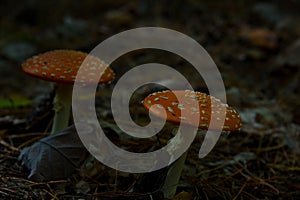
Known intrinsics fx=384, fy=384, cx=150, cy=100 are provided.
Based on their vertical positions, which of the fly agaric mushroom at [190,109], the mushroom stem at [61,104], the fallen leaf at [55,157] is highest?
the fly agaric mushroom at [190,109]

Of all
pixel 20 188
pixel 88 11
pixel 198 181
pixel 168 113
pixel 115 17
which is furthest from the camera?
pixel 88 11

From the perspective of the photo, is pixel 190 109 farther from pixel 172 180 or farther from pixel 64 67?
pixel 64 67

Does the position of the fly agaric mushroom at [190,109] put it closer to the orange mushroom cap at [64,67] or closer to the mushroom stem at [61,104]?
the orange mushroom cap at [64,67]

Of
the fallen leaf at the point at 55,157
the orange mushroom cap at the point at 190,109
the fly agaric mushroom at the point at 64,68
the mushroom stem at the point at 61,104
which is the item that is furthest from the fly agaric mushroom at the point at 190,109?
the mushroom stem at the point at 61,104

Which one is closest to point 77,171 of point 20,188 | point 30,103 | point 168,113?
point 20,188

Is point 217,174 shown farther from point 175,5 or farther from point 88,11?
point 88,11

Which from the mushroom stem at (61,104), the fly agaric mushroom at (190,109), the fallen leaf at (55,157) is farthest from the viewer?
the mushroom stem at (61,104)
